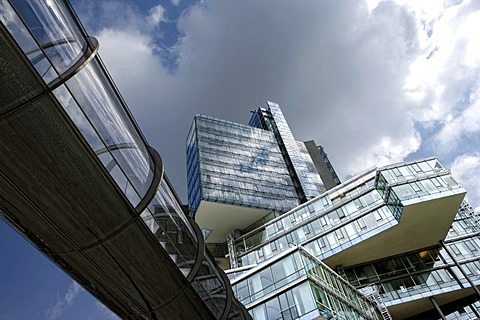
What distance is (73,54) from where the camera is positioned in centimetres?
513

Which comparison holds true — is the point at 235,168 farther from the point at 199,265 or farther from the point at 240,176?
the point at 199,265

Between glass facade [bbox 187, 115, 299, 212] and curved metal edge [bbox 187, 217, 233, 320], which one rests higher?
glass facade [bbox 187, 115, 299, 212]

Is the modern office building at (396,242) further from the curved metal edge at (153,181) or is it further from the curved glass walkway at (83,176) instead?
the curved metal edge at (153,181)

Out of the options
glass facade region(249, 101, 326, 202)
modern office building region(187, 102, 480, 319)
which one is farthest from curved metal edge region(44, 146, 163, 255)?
glass facade region(249, 101, 326, 202)

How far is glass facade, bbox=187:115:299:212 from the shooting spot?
57.7 meters

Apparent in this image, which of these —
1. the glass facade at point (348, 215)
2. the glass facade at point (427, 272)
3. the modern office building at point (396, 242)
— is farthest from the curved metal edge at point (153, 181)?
the glass facade at point (427, 272)

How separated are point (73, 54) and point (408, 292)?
1538 inches

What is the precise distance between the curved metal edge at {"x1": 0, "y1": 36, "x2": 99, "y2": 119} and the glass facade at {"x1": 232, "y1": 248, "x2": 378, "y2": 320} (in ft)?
67.7

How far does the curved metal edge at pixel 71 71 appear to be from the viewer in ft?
14.8

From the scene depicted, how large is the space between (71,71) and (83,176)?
147 cm

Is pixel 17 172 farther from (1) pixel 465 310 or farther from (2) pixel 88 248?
(1) pixel 465 310

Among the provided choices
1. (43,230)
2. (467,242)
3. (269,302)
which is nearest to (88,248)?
(43,230)

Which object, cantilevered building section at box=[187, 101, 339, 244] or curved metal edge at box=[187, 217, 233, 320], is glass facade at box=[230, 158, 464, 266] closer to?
cantilevered building section at box=[187, 101, 339, 244]

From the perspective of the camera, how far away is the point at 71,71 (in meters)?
5.00
